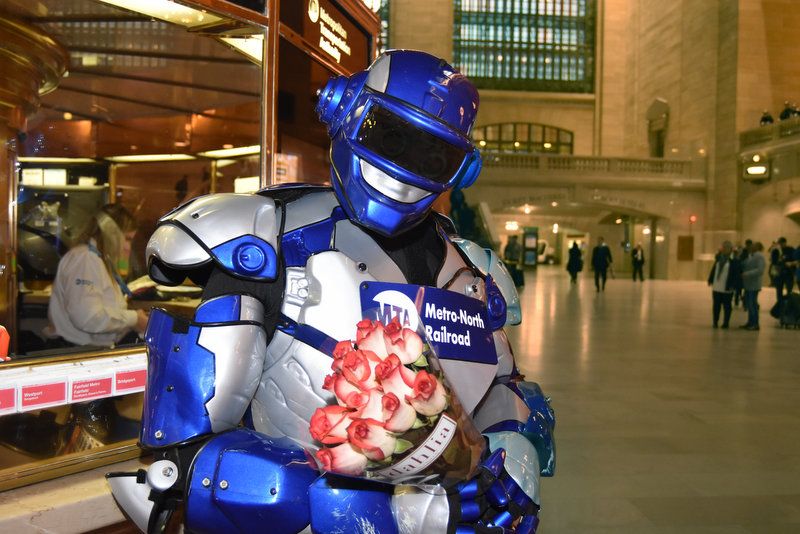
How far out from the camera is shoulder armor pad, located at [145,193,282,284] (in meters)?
1.45

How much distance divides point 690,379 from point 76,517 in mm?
6226

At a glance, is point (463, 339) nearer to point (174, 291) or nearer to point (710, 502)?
point (710, 502)

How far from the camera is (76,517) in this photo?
207 centimetres

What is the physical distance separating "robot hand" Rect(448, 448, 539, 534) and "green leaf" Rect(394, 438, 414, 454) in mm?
256

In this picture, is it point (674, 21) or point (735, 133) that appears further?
point (674, 21)

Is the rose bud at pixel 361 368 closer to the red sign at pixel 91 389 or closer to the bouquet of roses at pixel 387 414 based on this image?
the bouquet of roses at pixel 387 414

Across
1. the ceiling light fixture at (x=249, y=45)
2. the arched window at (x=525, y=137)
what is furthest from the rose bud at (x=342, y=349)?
the arched window at (x=525, y=137)

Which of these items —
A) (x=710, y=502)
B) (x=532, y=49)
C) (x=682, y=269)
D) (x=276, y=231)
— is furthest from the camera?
(x=532, y=49)

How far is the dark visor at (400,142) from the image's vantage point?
5.08 feet

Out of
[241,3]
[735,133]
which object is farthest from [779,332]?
[735,133]

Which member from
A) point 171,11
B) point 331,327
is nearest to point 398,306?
point 331,327

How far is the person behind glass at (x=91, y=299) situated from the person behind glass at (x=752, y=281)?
1023 centimetres

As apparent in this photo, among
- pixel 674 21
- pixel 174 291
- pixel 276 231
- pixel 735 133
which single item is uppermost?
pixel 674 21

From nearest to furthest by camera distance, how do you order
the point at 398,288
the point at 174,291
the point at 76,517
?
the point at 398,288
the point at 76,517
the point at 174,291
